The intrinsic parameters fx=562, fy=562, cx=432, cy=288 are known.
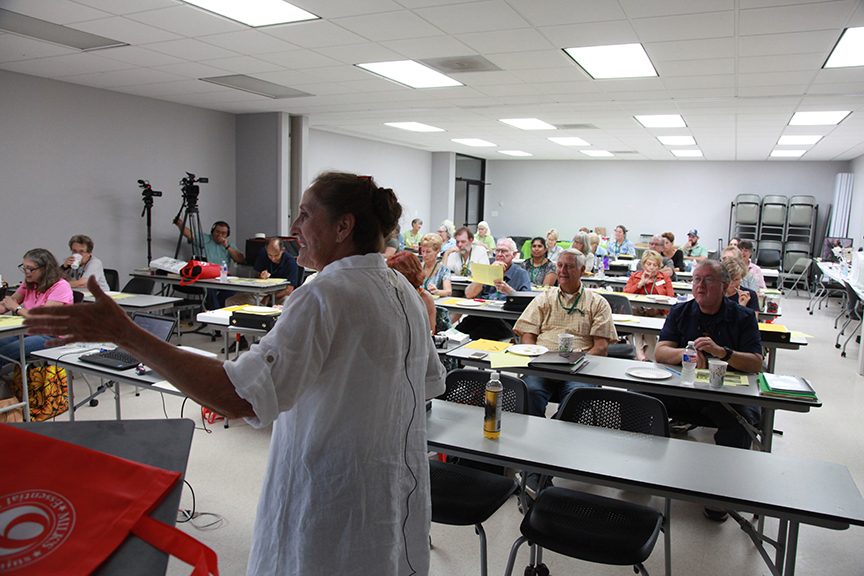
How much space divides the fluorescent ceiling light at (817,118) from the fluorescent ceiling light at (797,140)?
148 centimetres

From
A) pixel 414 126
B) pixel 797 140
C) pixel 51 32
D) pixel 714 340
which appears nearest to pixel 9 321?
pixel 51 32

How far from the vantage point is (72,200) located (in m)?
6.52

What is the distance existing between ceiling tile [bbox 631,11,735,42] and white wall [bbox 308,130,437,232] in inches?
219

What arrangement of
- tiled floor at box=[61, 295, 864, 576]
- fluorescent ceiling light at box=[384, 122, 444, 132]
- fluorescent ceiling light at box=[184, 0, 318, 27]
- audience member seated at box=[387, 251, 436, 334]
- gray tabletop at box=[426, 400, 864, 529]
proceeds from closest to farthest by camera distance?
gray tabletop at box=[426, 400, 864, 529] → tiled floor at box=[61, 295, 864, 576] → audience member seated at box=[387, 251, 436, 334] → fluorescent ceiling light at box=[184, 0, 318, 27] → fluorescent ceiling light at box=[384, 122, 444, 132]

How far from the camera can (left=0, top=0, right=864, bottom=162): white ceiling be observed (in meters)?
3.68

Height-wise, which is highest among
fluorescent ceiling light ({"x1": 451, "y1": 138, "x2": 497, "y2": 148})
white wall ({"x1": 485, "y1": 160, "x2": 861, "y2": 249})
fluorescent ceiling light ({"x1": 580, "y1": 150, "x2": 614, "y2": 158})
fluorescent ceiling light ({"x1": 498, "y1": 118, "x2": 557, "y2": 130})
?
fluorescent ceiling light ({"x1": 580, "y1": 150, "x2": 614, "y2": 158})

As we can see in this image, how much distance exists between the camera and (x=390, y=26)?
160 inches

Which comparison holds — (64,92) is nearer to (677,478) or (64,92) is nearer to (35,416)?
(35,416)

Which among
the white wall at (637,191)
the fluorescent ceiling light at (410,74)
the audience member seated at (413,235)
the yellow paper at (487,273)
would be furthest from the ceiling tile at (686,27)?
the white wall at (637,191)

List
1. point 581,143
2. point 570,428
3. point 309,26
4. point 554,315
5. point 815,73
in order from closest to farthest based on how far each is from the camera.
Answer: point 570,428 → point 554,315 → point 309,26 → point 815,73 → point 581,143

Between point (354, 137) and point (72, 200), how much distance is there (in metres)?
5.71

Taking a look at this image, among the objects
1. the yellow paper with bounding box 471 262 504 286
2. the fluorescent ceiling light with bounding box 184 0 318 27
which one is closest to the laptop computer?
the fluorescent ceiling light with bounding box 184 0 318 27

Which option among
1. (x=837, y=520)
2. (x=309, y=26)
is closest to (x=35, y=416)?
(x=309, y=26)

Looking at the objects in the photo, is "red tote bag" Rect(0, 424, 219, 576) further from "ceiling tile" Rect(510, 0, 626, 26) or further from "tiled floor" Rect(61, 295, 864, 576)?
"ceiling tile" Rect(510, 0, 626, 26)
